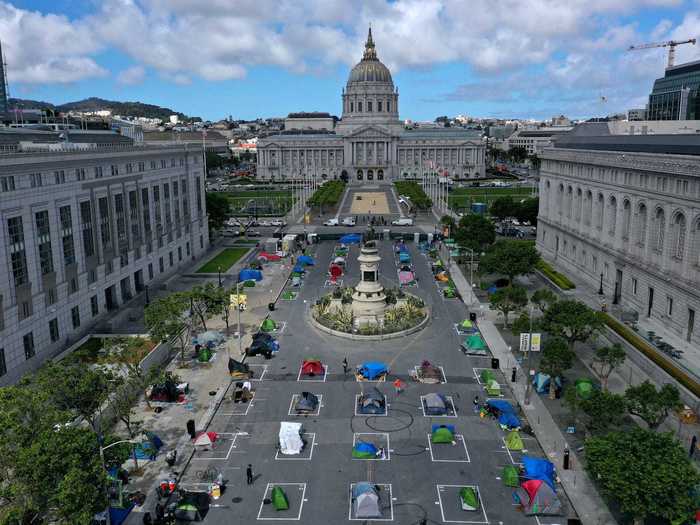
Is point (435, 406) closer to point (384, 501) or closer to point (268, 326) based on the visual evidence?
point (384, 501)

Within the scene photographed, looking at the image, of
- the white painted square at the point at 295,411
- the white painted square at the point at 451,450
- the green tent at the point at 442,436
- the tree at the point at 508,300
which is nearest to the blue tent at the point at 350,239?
the tree at the point at 508,300

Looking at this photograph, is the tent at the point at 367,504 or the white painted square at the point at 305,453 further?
the white painted square at the point at 305,453

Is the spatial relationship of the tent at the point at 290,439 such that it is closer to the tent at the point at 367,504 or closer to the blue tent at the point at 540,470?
the tent at the point at 367,504

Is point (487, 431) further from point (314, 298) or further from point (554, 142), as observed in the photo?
point (554, 142)

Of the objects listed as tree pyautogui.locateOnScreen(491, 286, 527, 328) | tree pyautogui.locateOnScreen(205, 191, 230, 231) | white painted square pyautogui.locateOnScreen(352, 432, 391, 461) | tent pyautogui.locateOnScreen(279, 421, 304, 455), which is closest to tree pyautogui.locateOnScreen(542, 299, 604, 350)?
tree pyautogui.locateOnScreen(491, 286, 527, 328)

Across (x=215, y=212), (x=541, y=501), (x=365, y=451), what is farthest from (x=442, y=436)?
(x=215, y=212)

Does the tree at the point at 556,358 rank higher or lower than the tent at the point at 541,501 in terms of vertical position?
higher

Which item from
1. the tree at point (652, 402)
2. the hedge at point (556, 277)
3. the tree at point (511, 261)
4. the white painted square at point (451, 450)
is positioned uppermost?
the tree at point (511, 261)
